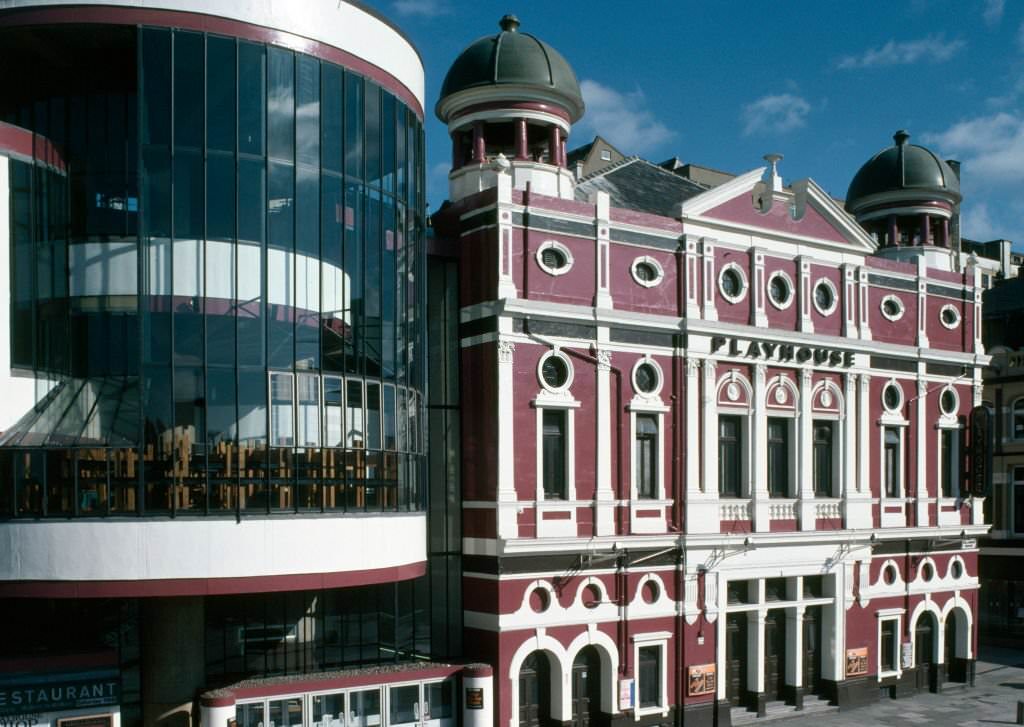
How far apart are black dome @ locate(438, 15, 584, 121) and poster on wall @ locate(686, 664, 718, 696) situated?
1644 centimetres

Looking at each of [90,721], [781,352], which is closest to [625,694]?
[781,352]

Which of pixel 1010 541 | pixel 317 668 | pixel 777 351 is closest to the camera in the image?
pixel 317 668

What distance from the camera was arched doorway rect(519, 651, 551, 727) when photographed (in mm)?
30375

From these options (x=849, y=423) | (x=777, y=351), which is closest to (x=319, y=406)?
(x=777, y=351)

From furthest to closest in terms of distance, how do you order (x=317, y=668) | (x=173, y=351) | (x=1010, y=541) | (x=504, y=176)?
(x=1010, y=541) < (x=504, y=176) < (x=317, y=668) < (x=173, y=351)

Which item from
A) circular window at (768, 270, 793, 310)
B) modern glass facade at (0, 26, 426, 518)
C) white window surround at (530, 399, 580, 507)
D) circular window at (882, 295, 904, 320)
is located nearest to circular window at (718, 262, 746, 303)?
circular window at (768, 270, 793, 310)

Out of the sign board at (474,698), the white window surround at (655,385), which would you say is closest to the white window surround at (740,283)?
the white window surround at (655,385)

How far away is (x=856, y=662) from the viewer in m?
37.0

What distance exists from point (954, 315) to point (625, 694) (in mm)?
19641

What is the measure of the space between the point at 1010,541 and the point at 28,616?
3995 centimetres

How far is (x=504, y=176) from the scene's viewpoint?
3017cm

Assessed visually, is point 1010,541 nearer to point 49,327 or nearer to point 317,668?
point 317,668

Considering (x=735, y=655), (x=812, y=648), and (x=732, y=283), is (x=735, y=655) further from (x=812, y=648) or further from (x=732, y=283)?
(x=732, y=283)

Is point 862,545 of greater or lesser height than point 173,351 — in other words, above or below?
below
